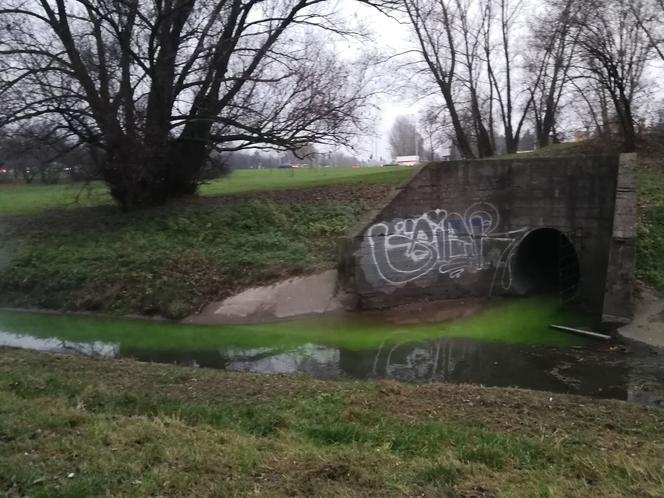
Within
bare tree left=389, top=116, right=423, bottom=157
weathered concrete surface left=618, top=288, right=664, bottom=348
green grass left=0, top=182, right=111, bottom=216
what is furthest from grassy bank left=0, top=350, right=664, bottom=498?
bare tree left=389, top=116, right=423, bottom=157

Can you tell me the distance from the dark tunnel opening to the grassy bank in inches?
382

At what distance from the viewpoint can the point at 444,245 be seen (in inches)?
712

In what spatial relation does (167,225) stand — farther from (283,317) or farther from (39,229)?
(283,317)

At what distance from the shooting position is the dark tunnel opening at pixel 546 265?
60.2 ft

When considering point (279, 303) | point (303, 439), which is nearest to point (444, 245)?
point (279, 303)

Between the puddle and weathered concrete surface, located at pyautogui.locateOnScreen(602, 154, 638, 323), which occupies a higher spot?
weathered concrete surface, located at pyautogui.locateOnScreen(602, 154, 638, 323)

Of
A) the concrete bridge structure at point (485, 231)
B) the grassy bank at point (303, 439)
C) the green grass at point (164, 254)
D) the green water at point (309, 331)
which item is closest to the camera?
the grassy bank at point (303, 439)

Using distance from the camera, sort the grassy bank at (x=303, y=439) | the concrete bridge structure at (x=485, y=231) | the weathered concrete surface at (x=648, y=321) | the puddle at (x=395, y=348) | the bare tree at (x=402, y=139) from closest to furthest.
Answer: the grassy bank at (x=303, y=439) → the puddle at (x=395, y=348) → the weathered concrete surface at (x=648, y=321) → the concrete bridge structure at (x=485, y=231) → the bare tree at (x=402, y=139)

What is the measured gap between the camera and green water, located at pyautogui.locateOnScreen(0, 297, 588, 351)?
14.4 m

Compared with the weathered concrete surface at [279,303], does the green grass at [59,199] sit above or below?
above

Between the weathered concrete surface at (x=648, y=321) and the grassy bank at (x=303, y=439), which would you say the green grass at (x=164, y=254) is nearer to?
the grassy bank at (x=303, y=439)

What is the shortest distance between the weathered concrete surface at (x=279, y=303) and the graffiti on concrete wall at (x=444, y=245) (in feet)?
5.15

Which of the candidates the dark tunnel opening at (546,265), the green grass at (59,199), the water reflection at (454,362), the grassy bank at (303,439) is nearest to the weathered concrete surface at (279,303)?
the water reflection at (454,362)

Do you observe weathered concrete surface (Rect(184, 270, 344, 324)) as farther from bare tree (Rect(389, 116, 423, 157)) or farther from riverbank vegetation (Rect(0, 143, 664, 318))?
bare tree (Rect(389, 116, 423, 157))
